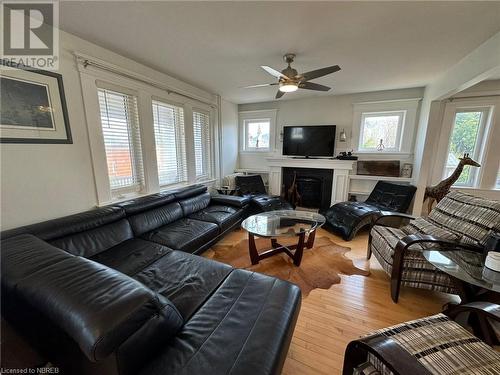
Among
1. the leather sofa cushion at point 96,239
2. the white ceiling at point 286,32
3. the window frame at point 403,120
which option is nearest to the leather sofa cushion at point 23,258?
the leather sofa cushion at point 96,239

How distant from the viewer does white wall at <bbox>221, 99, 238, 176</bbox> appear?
452 centimetres

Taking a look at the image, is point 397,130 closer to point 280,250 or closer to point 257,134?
point 257,134

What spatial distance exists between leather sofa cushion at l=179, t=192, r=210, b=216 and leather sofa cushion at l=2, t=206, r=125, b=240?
89 cm

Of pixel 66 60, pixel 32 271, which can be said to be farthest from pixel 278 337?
pixel 66 60

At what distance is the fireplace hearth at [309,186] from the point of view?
4336 millimetres

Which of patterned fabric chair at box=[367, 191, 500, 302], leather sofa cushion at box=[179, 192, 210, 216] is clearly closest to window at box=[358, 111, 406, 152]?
patterned fabric chair at box=[367, 191, 500, 302]

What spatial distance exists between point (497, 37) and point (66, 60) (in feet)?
13.3

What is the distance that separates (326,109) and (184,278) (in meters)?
4.16

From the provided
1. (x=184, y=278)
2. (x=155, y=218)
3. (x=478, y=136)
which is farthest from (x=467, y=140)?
(x=155, y=218)

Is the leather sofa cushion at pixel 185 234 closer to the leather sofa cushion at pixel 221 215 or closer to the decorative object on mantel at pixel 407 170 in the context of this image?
the leather sofa cushion at pixel 221 215

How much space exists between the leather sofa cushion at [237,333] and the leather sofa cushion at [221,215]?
56.9 inches

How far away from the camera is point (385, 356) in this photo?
847 mm

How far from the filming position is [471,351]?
94 cm

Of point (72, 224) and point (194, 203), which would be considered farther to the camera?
point (194, 203)
